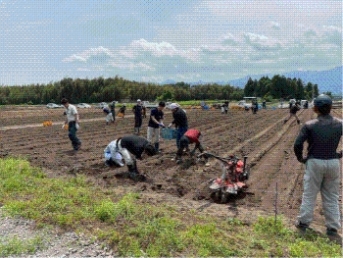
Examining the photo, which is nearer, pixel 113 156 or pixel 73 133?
pixel 113 156

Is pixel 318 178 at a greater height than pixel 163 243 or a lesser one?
greater

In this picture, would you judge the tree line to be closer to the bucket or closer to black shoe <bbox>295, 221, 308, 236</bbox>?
the bucket

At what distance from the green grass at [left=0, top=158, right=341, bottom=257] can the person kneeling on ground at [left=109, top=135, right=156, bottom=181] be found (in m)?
1.59

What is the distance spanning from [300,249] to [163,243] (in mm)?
1590

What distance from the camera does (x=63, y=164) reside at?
10.2m

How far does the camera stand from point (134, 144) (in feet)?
26.9

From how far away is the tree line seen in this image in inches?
2731

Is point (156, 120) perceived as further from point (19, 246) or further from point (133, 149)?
point (19, 246)

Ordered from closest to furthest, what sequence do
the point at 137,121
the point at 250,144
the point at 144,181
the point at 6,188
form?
the point at 6,188
the point at 144,181
the point at 250,144
the point at 137,121

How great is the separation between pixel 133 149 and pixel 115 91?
207 feet

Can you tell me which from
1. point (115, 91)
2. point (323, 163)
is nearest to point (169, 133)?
point (323, 163)

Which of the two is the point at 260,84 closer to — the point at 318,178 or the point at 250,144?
the point at 250,144

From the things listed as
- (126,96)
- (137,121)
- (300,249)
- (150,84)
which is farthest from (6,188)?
(150,84)

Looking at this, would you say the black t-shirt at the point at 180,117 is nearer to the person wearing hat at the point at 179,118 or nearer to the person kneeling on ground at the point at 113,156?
the person wearing hat at the point at 179,118
